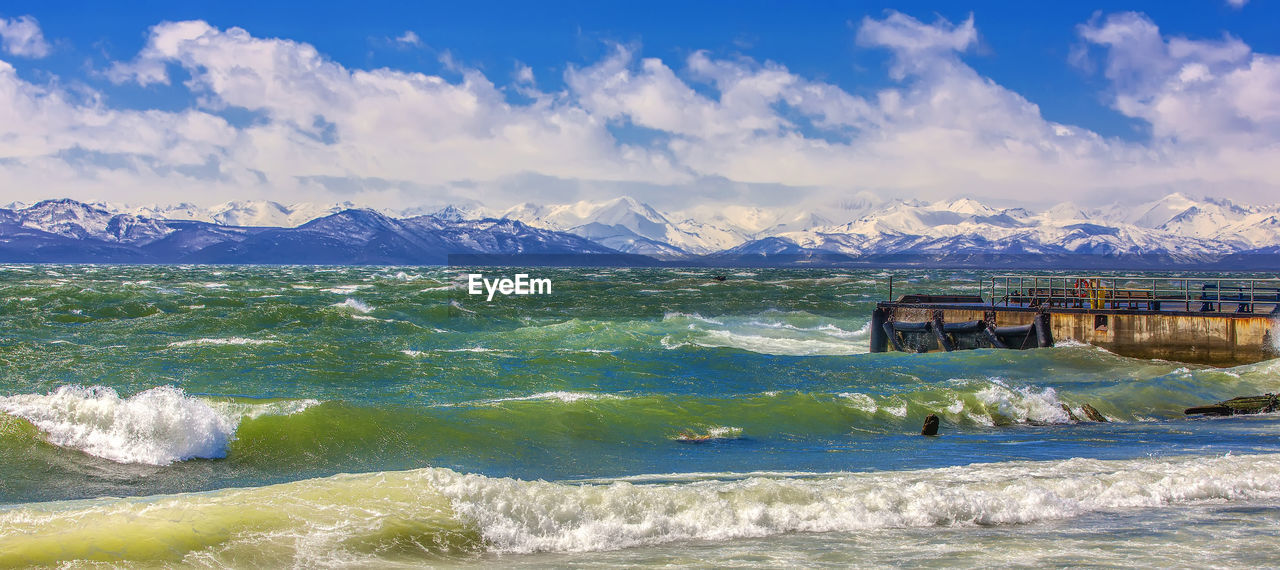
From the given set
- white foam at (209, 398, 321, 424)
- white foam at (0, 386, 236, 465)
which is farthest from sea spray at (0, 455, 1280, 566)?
white foam at (209, 398, 321, 424)

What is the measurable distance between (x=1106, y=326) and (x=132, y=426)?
2760 cm

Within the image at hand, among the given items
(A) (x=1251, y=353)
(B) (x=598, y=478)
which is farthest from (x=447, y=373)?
(A) (x=1251, y=353)

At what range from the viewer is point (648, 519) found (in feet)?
33.1

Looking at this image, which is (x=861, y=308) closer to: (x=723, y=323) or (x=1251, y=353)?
(x=723, y=323)

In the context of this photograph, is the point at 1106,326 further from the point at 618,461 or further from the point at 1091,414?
the point at 618,461

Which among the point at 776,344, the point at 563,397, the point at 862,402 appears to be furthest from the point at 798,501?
the point at 776,344

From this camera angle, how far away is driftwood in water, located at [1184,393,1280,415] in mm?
19625

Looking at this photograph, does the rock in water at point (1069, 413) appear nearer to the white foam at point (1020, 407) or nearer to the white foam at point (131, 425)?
the white foam at point (1020, 407)

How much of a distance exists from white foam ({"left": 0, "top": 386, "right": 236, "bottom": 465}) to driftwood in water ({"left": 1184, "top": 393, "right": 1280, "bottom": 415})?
1869 cm

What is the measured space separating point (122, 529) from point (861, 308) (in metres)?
59.2

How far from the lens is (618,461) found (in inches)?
569

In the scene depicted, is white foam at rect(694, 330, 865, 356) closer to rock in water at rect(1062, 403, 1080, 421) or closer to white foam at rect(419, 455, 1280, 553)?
rock in water at rect(1062, 403, 1080, 421)

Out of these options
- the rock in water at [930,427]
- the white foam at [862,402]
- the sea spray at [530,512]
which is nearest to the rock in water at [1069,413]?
the rock in water at [930,427]

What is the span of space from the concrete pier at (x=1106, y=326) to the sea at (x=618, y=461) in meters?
0.86
